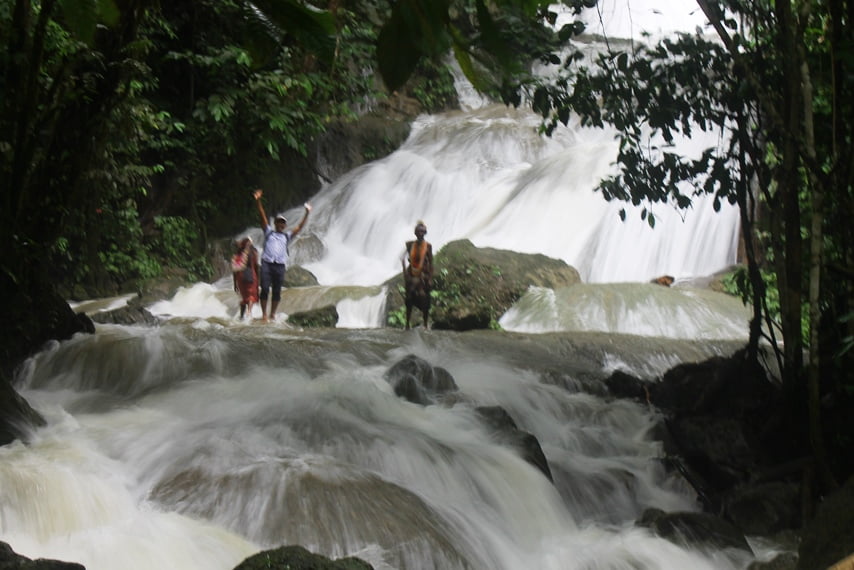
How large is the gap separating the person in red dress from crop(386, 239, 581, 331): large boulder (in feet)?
6.46

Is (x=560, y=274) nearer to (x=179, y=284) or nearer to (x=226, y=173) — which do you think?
(x=179, y=284)

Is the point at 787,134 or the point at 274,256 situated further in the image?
the point at 274,256

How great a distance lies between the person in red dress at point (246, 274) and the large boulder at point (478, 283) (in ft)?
6.46

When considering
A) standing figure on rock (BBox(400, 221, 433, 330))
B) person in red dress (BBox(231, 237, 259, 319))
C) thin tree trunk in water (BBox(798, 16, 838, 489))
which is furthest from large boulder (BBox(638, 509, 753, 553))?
person in red dress (BBox(231, 237, 259, 319))

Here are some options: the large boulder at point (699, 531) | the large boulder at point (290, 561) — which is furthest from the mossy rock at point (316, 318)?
the large boulder at point (290, 561)

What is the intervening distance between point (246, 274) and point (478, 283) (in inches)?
127

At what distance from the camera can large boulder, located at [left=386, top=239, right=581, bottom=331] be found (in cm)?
1077

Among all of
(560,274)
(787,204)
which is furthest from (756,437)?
(560,274)

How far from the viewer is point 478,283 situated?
11.4 metres

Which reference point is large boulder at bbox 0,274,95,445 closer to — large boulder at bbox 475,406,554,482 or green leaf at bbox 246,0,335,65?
large boulder at bbox 475,406,554,482

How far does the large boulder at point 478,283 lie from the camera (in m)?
10.8

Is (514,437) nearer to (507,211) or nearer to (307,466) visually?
(307,466)

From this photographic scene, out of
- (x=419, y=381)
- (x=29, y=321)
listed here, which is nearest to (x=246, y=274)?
(x=29, y=321)

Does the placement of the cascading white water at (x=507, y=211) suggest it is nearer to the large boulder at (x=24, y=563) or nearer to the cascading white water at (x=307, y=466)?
the cascading white water at (x=307, y=466)
